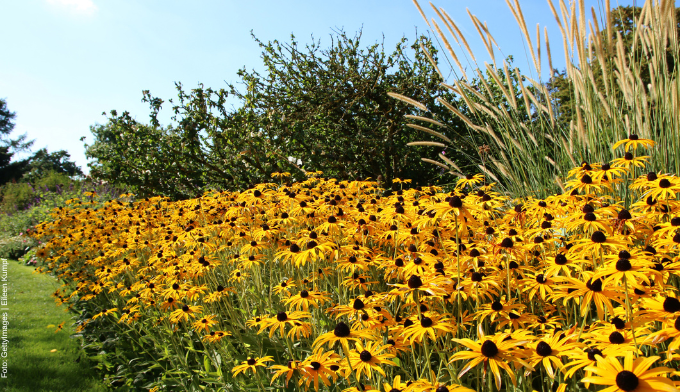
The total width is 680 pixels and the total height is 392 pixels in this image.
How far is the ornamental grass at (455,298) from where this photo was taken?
125 cm

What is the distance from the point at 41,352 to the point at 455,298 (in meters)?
4.58

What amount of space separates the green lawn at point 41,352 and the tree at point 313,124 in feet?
11.8

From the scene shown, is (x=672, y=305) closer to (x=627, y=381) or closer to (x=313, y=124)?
(x=627, y=381)

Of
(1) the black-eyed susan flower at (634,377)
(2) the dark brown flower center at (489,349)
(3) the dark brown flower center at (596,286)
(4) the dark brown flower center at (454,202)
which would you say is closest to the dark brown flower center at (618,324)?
(3) the dark brown flower center at (596,286)

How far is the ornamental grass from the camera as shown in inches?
49.1

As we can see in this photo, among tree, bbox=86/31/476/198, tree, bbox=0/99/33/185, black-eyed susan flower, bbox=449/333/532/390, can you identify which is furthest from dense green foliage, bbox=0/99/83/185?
black-eyed susan flower, bbox=449/333/532/390

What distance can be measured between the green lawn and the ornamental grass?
29 cm

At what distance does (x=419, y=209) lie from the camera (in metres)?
2.93

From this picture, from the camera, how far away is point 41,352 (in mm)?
4195

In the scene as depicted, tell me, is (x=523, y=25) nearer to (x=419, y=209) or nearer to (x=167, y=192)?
(x=419, y=209)

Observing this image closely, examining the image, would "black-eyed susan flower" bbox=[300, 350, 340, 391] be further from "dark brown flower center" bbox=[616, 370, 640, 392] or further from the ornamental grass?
"dark brown flower center" bbox=[616, 370, 640, 392]

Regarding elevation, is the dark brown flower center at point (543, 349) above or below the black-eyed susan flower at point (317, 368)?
above

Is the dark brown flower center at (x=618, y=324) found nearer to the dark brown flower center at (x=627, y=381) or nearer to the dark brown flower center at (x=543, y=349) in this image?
the dark brown flower center at (x=543, y=349)

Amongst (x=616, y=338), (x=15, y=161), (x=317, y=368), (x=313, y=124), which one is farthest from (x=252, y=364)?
(x=15, y=161)
